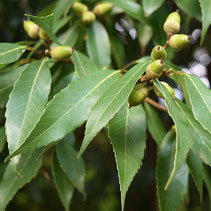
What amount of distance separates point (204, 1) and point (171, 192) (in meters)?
0.46

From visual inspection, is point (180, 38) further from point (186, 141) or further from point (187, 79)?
point (186, 141)

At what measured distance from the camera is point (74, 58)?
87cm

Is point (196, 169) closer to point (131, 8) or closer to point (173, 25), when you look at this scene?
point (173, 25)

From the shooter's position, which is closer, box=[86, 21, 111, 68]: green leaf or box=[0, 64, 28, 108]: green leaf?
box=[0, 64, 28, 108]: green leaf

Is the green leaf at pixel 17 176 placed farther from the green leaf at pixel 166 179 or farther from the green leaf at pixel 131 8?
the green leaf at pixel 131 8

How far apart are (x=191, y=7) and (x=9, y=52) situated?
1.59 feet

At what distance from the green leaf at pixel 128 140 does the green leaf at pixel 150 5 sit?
286mm

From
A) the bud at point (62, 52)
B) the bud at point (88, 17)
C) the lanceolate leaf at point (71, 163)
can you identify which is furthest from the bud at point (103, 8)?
the lanceolate leaf at point (71, 163)

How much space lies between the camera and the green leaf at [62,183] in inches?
38.0

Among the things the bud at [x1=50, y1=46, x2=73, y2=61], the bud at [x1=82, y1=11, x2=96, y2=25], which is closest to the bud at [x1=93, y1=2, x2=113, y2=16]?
the bud at [x1=82, y1=11, x2=96, y2=25]

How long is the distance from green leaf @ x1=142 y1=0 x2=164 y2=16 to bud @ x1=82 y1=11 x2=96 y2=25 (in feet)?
0.60

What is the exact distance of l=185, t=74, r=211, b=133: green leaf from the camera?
0.63m

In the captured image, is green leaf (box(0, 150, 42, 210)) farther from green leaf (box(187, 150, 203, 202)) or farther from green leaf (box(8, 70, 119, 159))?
green leaf (box(187, 150, 203, 202))

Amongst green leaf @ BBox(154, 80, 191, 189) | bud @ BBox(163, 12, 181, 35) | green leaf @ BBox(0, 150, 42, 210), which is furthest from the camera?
green leaf @ BBox(0, 150, 42, 210)
